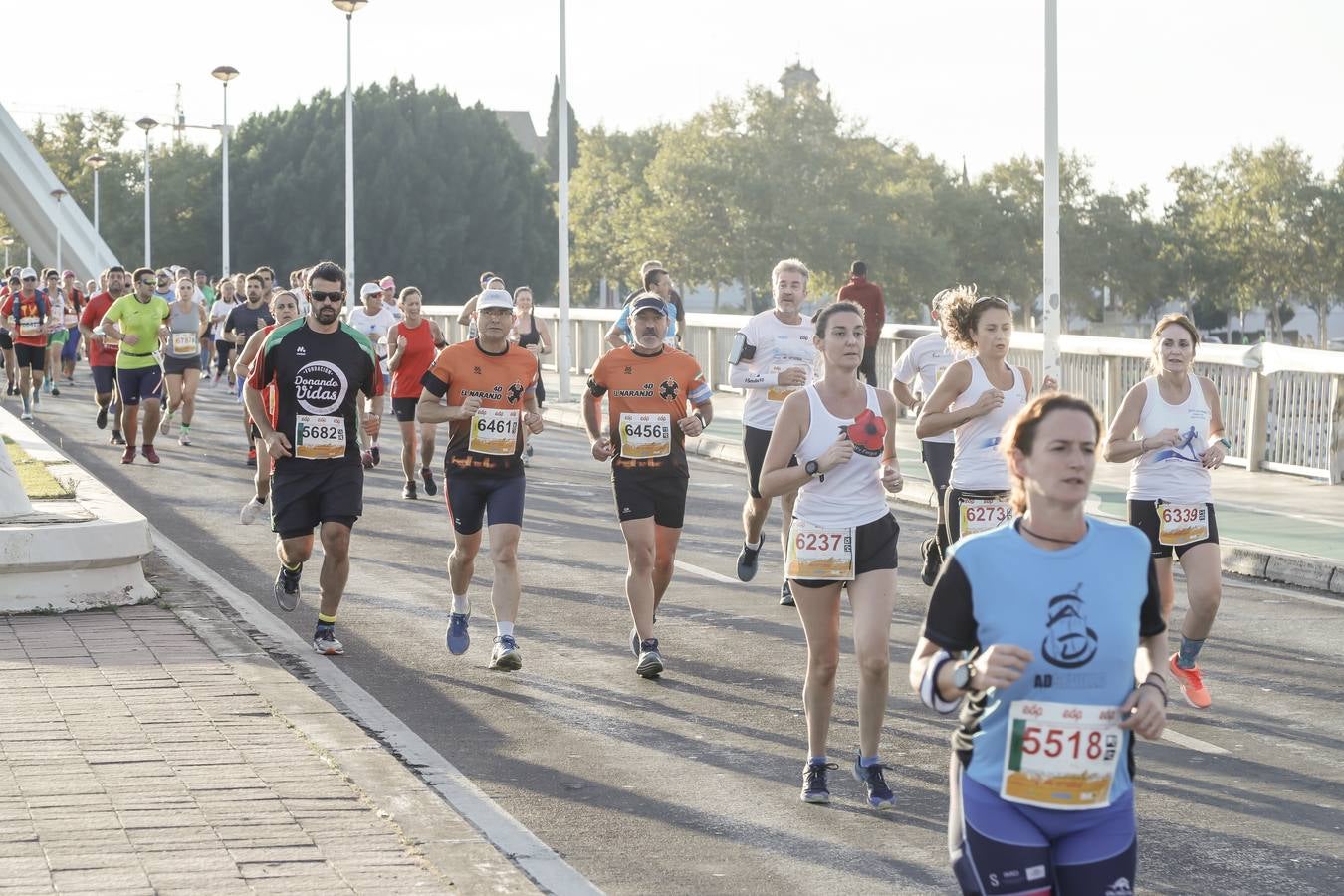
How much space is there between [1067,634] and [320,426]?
6.29 metres

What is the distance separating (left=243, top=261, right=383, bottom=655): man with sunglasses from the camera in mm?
9680

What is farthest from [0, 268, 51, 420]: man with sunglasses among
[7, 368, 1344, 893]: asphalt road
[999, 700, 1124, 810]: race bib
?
[999, 700, 1124, 810]: race bib

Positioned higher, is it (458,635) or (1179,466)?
(1179,466)

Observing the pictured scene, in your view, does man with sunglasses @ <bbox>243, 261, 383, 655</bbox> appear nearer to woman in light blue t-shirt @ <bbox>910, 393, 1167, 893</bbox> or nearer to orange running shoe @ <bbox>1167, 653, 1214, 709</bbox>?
orange running shoe @ <bbox>1167, 653, 1214, 709</bbox>

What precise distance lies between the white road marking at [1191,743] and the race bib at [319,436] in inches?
166

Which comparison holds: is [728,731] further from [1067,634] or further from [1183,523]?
[1067,634]

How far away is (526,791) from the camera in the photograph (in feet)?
23.3

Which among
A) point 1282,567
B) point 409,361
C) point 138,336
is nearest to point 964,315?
point 1282,567

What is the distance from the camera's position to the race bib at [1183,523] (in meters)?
8.70

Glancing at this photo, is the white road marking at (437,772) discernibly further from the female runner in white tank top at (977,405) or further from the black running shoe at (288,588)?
the female runner in white tank top at (977,405)

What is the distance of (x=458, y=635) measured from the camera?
31.7ft

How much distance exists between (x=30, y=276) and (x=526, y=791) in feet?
67.7

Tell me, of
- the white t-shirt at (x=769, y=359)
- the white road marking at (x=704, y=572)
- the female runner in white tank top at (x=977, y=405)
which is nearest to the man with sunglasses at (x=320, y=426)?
the white t-shirt at (x=769, y=359)

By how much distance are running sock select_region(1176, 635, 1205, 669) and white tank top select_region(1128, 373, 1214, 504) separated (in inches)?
25.0
